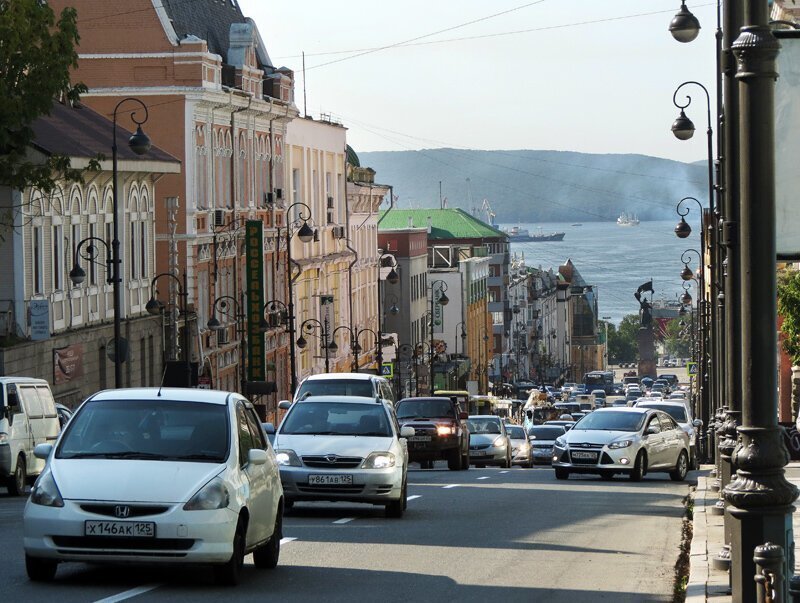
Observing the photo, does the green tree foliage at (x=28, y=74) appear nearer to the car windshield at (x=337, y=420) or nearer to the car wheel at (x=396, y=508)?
the car windshield at (x=337, y=420)

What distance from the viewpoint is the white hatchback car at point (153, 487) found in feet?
40.8

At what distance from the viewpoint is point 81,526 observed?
12375 mm

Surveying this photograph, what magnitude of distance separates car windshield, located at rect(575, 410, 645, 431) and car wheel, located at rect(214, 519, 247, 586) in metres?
21.0

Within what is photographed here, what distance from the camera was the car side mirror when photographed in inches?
539

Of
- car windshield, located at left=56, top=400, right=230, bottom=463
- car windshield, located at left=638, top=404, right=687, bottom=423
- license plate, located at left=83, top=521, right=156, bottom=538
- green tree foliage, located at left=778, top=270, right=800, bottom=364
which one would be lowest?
car windshield, located at left=638, top=404, right=687, bottom=423

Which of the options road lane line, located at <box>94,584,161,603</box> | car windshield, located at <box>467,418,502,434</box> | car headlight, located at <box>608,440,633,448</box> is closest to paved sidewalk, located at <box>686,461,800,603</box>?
road lane line, located at <box>94,584,161,603</box>

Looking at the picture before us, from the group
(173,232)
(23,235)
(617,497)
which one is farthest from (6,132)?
(173,232)

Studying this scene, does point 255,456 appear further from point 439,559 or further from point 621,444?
point 621,444

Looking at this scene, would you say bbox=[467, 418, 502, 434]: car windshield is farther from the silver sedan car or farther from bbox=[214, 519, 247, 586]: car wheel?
Result: bbox=[214, 519, 247, 586]: car wheel

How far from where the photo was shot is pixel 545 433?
195 feet

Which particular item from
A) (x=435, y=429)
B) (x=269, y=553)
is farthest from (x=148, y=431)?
(x=435, y=429)

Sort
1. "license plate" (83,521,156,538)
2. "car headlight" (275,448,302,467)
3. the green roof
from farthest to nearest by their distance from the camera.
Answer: the green roof → "car headlight" (275,448,302,467) → "license plate" (83,521,156,538)

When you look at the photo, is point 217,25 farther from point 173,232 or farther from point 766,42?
point 766,42

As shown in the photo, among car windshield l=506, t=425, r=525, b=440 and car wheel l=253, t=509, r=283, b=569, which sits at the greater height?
car wheel l=253, t=509, r=283, b=569
